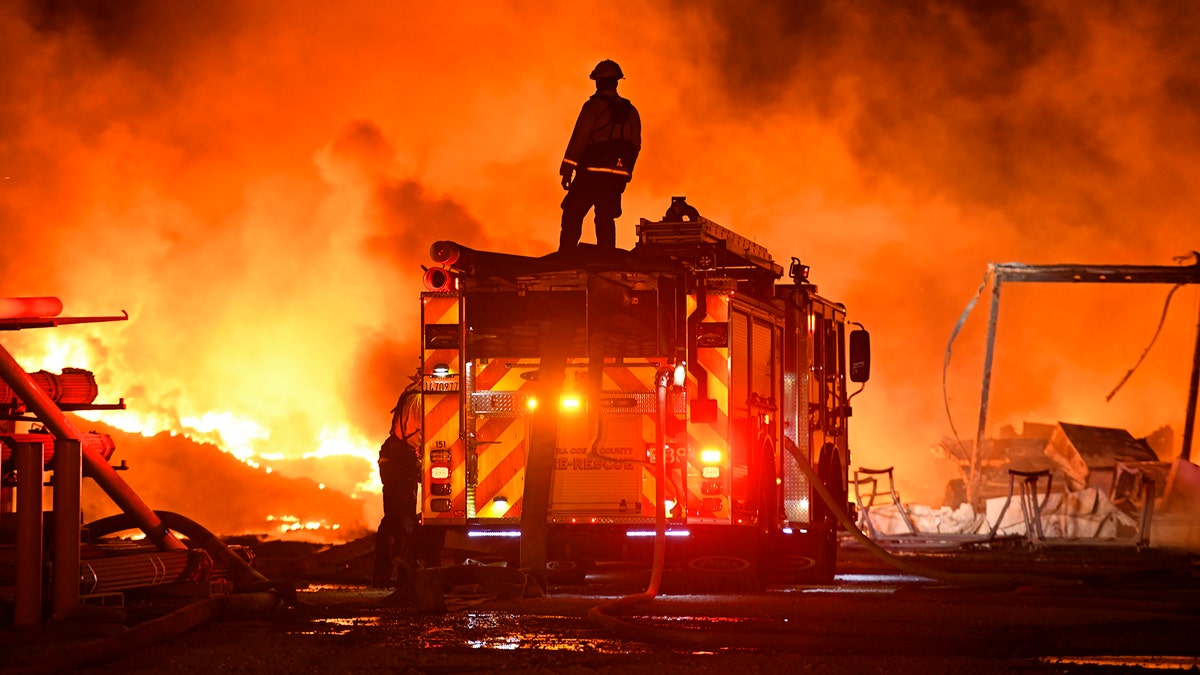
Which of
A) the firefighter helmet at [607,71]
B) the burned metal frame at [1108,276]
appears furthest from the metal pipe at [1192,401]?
the firefighter helmet at [607,71]

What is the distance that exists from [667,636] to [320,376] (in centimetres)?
1683

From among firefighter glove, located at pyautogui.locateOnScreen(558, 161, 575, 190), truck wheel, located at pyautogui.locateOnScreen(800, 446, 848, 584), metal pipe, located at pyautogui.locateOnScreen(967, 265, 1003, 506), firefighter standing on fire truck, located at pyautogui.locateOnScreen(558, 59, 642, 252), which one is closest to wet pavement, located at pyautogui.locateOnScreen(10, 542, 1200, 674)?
truck wheel, located at pyautogui.locateOnScreen(800, 446, 848, 584)

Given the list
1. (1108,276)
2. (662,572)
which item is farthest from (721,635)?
(1108,276)

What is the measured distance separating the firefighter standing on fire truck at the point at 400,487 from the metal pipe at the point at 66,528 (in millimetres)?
3750

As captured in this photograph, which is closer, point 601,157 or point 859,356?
point 601,157

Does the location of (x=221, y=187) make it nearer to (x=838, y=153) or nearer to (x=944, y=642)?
(x=838, y=153)

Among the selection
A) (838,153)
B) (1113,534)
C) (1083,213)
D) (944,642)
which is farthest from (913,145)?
(944,642)

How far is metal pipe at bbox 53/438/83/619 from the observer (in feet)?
26.2

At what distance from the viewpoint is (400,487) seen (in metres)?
12.2

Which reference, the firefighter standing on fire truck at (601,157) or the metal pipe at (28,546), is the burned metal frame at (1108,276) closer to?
the firefighter standing on fire truck at (601,157)

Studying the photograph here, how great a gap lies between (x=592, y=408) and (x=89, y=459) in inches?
139

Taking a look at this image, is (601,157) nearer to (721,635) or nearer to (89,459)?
(89,459)

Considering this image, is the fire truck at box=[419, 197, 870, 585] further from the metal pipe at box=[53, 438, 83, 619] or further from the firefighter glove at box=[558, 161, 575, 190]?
the metal pipe at box=[53, 438, 83, 619]

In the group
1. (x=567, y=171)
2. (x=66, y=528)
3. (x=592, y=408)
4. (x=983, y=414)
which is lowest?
(x=66, y=528)
